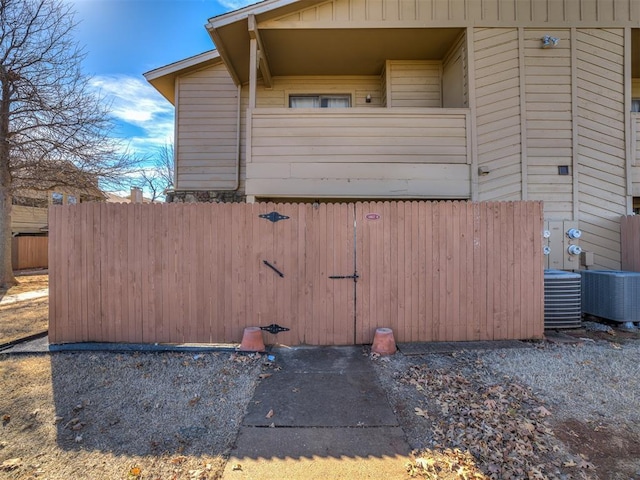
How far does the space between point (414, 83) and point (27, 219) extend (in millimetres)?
25845

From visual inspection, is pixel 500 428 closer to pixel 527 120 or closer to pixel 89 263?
pixel 89 263

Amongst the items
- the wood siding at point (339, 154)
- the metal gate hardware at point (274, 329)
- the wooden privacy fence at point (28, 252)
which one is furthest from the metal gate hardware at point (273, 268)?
the wooden privacy fence at point (28, 252)

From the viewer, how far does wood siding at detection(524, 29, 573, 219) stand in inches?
260

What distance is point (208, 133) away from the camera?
855cm

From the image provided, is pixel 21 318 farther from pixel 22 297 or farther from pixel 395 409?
pixel 395 409

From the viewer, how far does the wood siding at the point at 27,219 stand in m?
20.7

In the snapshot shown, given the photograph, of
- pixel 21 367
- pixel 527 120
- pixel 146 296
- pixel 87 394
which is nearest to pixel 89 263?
pixel 146 296

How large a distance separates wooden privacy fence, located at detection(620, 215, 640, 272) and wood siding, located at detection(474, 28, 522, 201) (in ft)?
7.24

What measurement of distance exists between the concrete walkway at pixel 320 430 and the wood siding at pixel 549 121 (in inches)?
217

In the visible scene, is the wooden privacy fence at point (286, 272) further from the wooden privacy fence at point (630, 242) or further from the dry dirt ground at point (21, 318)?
the wooden privacy fence at point (630, 242)

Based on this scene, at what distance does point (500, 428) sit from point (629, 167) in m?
7.01

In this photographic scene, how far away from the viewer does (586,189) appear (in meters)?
6.66

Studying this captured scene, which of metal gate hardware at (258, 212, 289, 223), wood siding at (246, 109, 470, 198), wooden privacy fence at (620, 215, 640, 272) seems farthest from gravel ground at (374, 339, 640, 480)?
wood siding at (246, 109, 470, 198)

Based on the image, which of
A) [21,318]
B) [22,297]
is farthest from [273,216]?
[22,297]
